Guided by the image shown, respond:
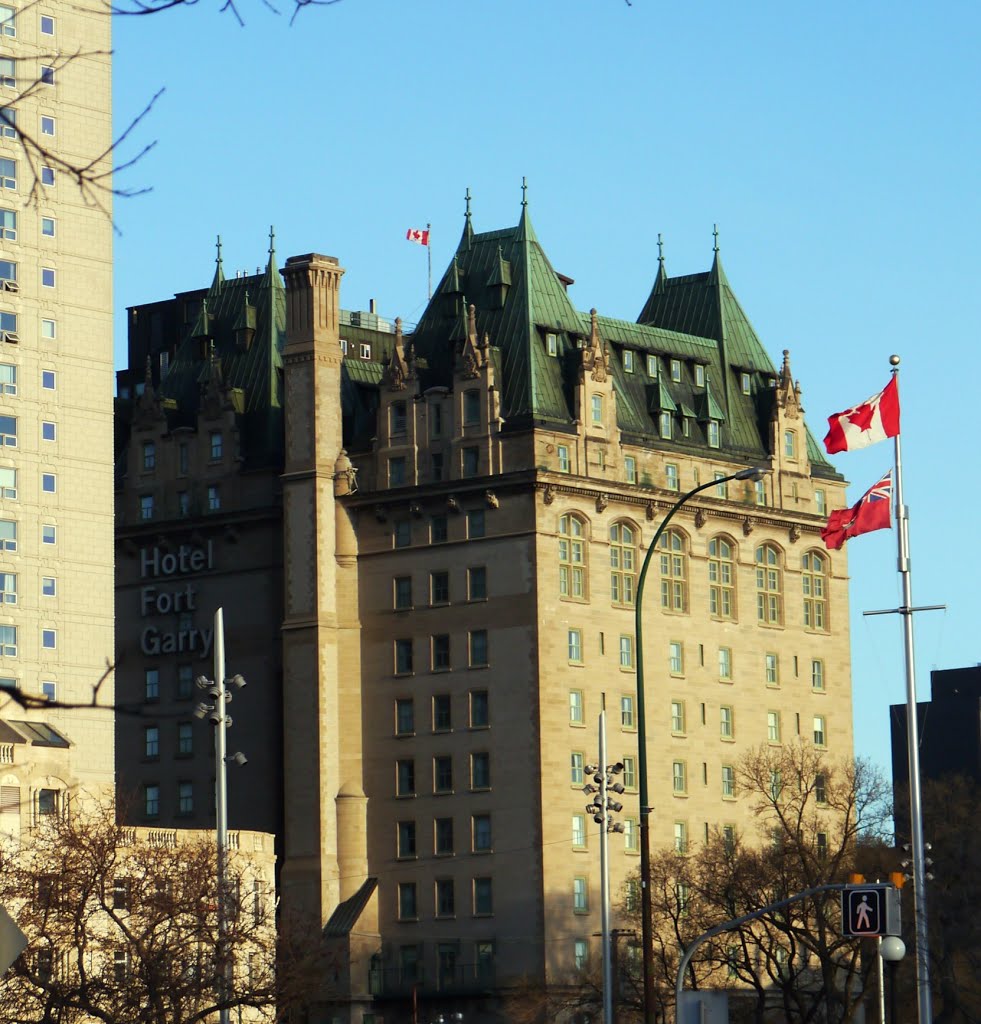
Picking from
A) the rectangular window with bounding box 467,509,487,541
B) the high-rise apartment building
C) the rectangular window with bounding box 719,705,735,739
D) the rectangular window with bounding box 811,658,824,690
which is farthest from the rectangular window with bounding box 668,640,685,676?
the high-rise apartment building

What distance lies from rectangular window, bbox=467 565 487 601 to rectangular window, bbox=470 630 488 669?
183 cm

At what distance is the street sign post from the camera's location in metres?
52.1

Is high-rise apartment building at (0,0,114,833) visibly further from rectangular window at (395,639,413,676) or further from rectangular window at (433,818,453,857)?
rectangular window at (433,818,453,857)

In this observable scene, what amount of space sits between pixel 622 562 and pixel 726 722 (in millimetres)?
11507

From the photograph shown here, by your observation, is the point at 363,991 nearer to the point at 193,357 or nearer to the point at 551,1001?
the point at 551,1001

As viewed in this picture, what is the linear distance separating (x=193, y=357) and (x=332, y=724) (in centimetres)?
2855

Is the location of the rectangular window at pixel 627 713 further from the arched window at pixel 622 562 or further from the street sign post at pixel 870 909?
the street sign post at pixel 870 909

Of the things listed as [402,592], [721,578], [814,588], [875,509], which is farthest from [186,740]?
[875,509]

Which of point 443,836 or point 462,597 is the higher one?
point 462,597

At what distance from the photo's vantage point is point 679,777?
5541 inches

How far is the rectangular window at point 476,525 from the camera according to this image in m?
137

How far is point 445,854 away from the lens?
134750 mm

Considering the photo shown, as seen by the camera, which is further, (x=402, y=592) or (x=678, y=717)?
(x=678, y=717)

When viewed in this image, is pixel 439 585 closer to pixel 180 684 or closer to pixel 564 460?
pixel 564 460
